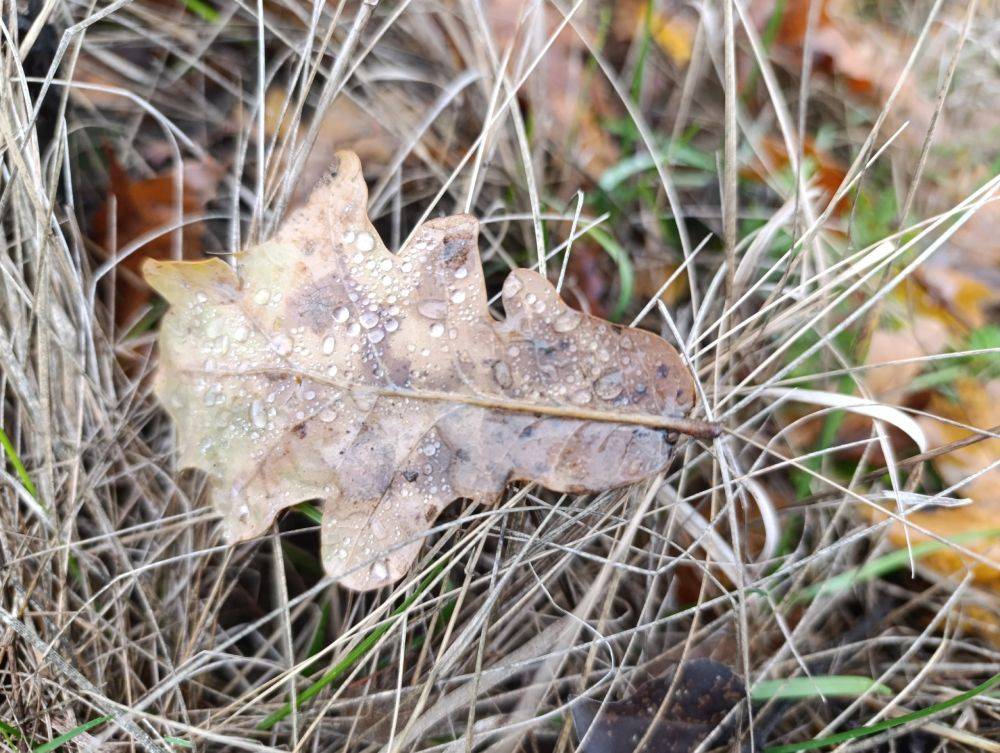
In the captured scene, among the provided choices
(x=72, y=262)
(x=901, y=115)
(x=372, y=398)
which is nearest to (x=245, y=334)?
(x=372, y=398)

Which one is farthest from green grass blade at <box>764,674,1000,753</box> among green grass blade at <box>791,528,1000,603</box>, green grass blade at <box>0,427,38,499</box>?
green grass blade at <box>0,427,38,499</box>

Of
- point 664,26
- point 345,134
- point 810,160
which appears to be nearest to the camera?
point 345,134

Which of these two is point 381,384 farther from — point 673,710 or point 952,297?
point 952,297

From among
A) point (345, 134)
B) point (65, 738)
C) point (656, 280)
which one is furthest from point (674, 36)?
point (65, 738)

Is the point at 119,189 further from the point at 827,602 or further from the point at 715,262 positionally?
the point at 827,602

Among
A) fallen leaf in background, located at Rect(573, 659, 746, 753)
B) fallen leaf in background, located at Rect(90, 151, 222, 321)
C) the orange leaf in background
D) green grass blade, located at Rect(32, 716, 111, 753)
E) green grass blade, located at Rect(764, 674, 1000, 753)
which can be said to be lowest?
green grass blade, located at Rect(32, 716, 111, 753)

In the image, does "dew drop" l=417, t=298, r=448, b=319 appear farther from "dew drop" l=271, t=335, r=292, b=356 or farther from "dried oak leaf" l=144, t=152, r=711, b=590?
"dew drop" l=271, t=335, r=292, b=356

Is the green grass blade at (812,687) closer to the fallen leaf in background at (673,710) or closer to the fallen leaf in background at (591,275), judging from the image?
the fallen leaf in background at (673,710)
